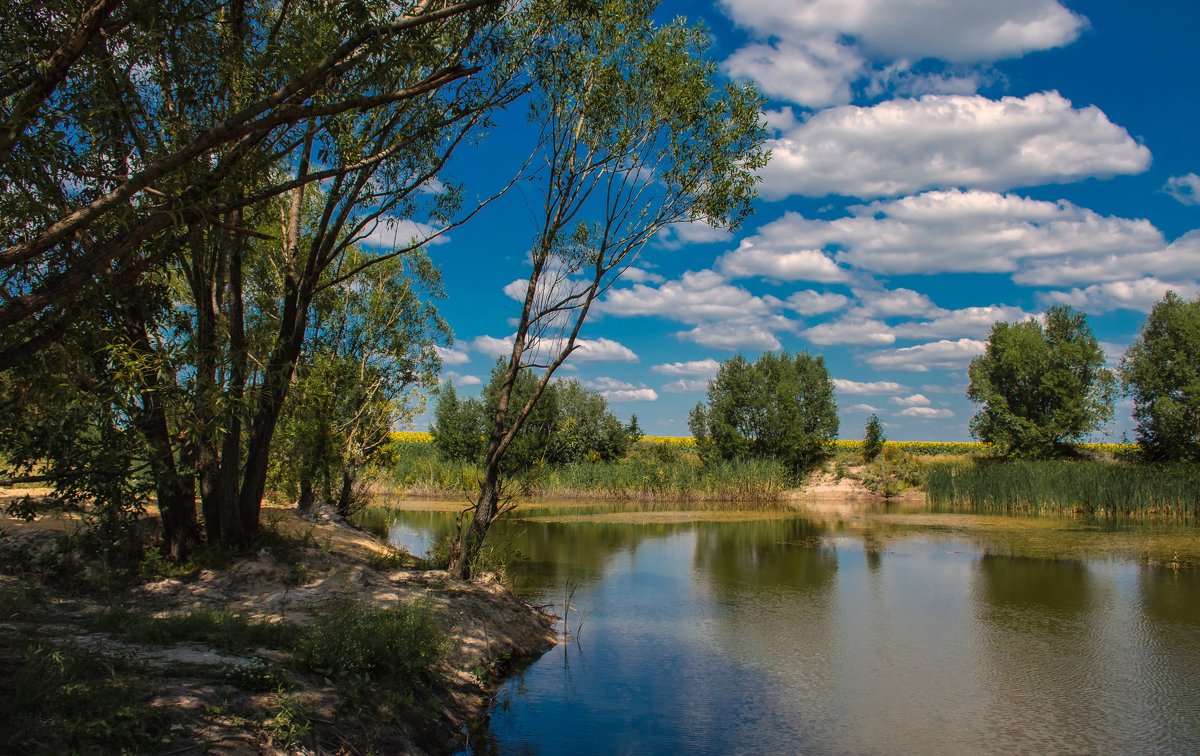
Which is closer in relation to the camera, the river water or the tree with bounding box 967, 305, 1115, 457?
the river water

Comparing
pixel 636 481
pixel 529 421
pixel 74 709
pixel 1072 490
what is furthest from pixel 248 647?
pixel 1072 490

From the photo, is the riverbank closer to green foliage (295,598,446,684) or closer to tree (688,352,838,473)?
green foliage (295,598,446,684)

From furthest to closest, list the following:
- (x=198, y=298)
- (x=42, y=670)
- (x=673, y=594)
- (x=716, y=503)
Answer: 1. (x=716, y=503)
2. (x=673, y=594)
3. (x=198, y=298)
4. (x=42, y=670)

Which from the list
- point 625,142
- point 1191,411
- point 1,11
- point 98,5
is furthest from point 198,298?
point 1191,411

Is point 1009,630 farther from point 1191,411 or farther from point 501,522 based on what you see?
point 1191,411

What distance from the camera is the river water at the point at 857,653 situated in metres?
7.68

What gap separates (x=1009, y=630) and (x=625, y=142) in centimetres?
971

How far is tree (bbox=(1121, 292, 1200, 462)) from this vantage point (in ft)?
125

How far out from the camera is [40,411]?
4.99 m

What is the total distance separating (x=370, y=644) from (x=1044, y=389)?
159 feet

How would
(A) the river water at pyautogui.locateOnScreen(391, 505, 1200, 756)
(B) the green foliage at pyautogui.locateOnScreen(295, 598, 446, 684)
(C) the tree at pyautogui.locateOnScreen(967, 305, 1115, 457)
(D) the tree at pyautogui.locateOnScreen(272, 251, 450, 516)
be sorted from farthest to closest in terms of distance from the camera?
1. (C) the tree at pyautogui.locateOnScreen(967, 305, 1115, 457)
2. (D) the tree at pyautogui.locateOnScreen(272, 251, 450, 516)
3. (A) the river water at pyautogui.locateOnScreen(391, 505, 1200, 756)
4. (B) the green foliage at pyautogui.locateOnScreen(295, 598, 446, 684)

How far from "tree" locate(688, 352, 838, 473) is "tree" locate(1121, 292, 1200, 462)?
15758mm

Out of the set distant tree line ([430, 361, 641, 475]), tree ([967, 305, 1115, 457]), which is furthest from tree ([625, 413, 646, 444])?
tree ([967, 305, 1115, 457])

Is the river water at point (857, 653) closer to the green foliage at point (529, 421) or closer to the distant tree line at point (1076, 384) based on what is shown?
the green foliage at point (529, 421)
